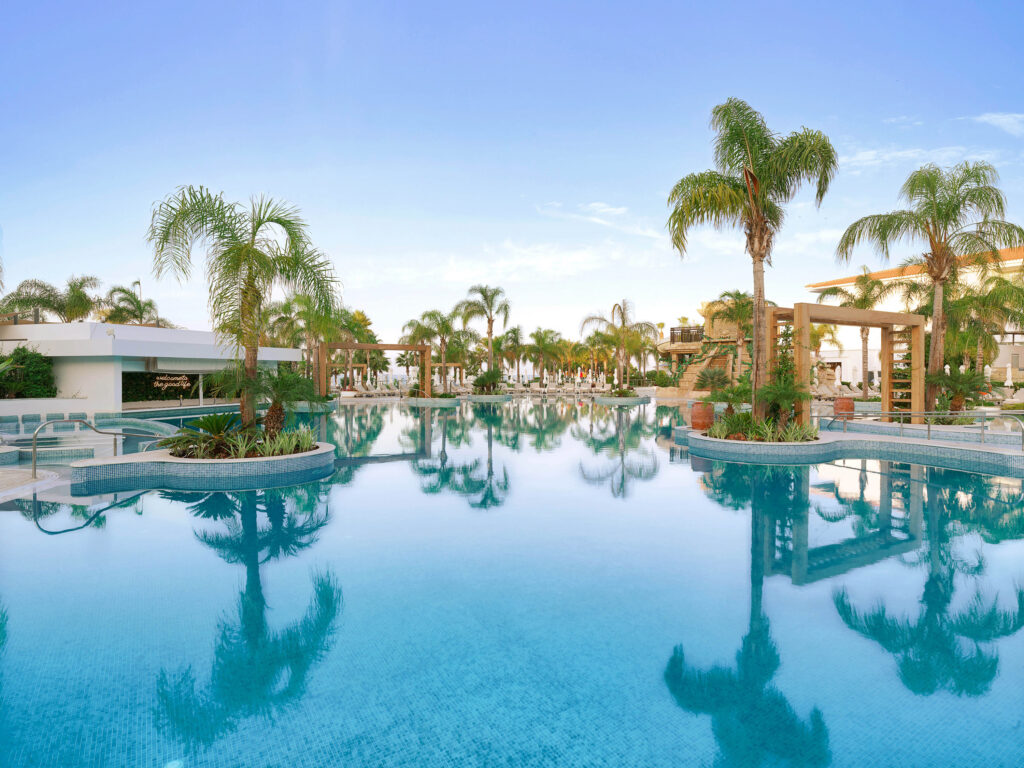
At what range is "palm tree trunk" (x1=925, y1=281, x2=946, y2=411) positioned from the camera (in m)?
16.2

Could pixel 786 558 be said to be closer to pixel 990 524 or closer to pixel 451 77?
pixel 990 524

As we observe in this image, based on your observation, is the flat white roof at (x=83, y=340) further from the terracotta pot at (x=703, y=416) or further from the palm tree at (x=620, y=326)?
the palm tree at (x=620, y=326)

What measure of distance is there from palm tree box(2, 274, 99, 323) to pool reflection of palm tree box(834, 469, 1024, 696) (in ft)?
115

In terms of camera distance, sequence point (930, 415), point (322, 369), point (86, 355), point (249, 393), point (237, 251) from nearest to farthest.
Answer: point (237, 251) → point (249, 393) → point (930, 415) → point (86, 355) → point (322, 369)

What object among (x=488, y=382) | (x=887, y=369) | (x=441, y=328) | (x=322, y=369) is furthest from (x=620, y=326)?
(x=887, y=369)

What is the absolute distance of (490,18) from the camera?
17.7m

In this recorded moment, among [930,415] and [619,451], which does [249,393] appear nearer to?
[619,451]

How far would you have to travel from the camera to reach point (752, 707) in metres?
3.06

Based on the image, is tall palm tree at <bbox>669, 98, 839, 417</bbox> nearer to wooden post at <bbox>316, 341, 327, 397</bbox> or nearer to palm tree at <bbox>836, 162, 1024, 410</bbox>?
palm tree at <bbox>836, 162, 1024, 410</bbox>

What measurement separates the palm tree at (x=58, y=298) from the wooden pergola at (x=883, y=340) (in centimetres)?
3265

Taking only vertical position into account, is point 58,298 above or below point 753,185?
below

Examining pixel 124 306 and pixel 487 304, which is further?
pixel 487 304

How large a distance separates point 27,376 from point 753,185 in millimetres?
24995

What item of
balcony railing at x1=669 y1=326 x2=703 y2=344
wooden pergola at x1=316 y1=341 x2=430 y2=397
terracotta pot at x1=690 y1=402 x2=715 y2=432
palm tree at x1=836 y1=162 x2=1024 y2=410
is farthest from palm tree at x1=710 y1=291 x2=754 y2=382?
wooden pergola at x1=316 y1=341 x2=430 y2=397
